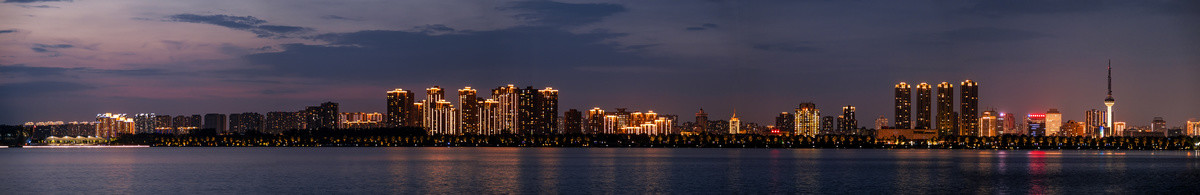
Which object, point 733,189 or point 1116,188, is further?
point 1116,188

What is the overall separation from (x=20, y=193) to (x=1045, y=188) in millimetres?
78456

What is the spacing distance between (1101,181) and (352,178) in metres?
68.6

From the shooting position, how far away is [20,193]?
263 ft

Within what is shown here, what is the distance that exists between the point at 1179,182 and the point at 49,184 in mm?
96873

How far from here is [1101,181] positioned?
4136 inches

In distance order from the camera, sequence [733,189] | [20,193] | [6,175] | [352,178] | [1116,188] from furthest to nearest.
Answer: [6,175] → [352,178] → [1116,188] → [733,189] → [20,193]

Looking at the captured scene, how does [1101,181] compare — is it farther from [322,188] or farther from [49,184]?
[49,184]

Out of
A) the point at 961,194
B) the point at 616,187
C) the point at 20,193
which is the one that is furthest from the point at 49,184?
the point at 961,194

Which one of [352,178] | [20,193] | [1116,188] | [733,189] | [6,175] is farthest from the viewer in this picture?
[6,175]

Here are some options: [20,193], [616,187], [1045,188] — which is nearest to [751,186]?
[616,187]

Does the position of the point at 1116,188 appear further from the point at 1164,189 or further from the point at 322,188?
the point at 322,188

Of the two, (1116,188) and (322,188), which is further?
(1116,188)

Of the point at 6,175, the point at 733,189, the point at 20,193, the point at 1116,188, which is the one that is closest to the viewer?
the point at 20,193

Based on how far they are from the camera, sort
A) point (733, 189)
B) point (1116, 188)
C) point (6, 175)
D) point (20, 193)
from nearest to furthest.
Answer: point (20, 193), point (733, 189), point (1116, 188), point (6, 175)
